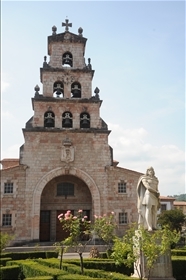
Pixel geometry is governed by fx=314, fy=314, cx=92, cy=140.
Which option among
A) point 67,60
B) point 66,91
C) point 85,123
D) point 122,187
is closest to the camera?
point 122,187

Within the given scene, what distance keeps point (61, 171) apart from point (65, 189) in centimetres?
217

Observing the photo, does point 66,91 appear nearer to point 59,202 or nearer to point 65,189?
point 65,189

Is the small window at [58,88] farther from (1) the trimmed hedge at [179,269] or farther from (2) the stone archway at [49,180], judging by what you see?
(1) the trimmed hedge at [179,269]

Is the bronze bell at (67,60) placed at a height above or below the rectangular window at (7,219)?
above

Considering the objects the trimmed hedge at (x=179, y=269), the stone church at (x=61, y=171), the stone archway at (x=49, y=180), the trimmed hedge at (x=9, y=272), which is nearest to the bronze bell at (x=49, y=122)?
the stone church at (x=61, y=171)

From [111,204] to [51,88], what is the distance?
11050 millimetres

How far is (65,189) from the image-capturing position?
1035 inches

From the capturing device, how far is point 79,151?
25.6 metres

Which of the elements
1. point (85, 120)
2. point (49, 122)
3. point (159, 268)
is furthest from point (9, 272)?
point (85, 120)

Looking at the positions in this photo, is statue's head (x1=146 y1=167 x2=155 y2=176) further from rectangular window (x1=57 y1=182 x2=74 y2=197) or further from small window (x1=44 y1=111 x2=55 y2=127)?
small window (x1=44 y1=111 x2=55 y2=127)

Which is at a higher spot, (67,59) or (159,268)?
Result: (67,59)

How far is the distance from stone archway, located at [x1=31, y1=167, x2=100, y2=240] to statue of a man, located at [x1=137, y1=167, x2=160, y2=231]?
524 inches

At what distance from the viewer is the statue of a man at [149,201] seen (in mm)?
11242

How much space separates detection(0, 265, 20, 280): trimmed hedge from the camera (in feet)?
41.2
